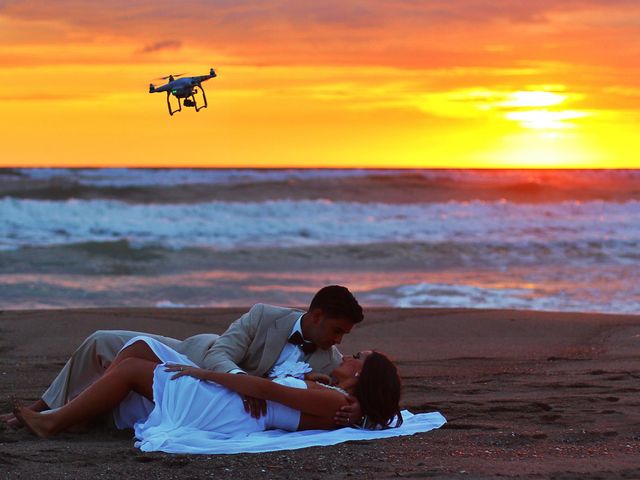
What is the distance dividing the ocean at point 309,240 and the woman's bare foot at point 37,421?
22.4 feet

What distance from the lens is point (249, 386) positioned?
16.1ft

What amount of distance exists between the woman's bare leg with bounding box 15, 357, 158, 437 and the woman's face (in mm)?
949

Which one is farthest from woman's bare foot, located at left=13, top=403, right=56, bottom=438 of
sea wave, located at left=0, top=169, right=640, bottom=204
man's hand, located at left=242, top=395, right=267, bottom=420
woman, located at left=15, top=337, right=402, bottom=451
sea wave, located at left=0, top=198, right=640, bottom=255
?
sea wave, located at left=0, top=169, right=640, bottom=204

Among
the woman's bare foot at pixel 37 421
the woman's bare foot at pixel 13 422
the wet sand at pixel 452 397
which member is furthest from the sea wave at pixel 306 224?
the woman's bare foot at pixel 37 421

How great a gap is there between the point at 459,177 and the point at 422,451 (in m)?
38.0

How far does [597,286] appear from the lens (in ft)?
45.0

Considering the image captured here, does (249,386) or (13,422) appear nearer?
(249,386)

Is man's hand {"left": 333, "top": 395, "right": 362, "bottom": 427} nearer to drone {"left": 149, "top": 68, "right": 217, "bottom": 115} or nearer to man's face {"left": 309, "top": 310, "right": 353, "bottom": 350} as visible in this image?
man's face {"left": 309, "top": 310, "right": 353, "bottom": 350}

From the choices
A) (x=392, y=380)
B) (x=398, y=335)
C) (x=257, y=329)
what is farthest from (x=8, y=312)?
(x=392, y=380)

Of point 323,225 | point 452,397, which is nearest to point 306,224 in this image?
point 323,225

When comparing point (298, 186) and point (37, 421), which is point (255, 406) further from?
point (298, 186)

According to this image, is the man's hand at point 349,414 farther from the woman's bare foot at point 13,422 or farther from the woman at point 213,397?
the woman's bare foot at point 13,422

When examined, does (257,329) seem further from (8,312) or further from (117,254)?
(117,254)

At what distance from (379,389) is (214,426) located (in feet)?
2.78
